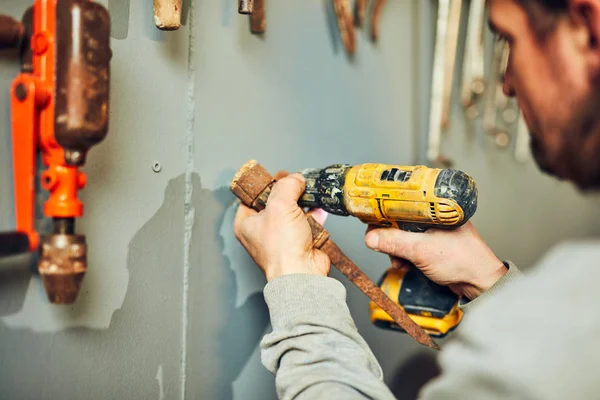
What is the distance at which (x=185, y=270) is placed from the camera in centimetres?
113

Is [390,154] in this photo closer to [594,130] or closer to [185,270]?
[185,270]

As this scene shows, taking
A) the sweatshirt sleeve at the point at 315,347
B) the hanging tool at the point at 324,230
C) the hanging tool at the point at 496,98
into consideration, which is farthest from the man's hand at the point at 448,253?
the hanging tool at the point at 496,98

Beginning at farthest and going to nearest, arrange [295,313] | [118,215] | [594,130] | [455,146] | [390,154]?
1. [455,146]
2. [390,154]
3. [118,215]
4. [295,313]
5. [594,130]

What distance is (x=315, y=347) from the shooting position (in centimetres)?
86

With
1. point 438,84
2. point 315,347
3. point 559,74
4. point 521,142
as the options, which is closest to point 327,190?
point 315,347

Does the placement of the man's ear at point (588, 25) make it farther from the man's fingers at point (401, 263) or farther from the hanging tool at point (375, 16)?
the hanging tool at point (375, 16)

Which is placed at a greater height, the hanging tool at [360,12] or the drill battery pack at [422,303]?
the hanging tool at [360,12]

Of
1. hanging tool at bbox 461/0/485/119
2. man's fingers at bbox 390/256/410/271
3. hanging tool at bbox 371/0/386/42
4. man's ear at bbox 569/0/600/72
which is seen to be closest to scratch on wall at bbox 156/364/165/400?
man's fingers at bbox 390/256/410/271

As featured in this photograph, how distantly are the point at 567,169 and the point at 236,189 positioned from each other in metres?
0.56

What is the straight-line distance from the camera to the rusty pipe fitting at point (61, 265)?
2.55ft

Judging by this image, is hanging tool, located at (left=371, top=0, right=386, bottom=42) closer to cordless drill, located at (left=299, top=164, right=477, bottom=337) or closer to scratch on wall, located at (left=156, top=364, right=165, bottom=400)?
cordless drill, located at (left=299, top=164, right=477, bottom=337)

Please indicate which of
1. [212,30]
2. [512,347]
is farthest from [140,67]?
[512,347]

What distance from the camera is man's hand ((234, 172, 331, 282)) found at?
98 cm

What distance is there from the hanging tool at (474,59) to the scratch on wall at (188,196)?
1.17m
